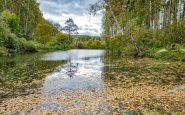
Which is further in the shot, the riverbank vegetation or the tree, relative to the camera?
the tree

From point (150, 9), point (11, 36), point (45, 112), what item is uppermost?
point (150, 9)

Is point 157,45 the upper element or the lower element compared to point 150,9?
lower

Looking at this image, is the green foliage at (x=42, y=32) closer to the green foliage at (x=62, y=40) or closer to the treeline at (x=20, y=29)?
the treeline at (x=20, y=29)

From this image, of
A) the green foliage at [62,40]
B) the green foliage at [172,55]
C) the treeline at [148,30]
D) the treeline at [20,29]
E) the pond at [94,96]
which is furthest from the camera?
the green foliage at [62,40]

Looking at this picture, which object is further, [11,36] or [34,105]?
[11,36]

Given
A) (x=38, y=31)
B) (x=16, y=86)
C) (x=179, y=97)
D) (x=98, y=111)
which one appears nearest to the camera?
(x=98, y=111)

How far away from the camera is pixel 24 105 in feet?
27.7

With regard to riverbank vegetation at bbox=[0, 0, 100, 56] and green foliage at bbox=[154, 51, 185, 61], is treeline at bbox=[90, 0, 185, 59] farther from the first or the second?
riverbank vegetation at bbox=[0, 0, 100, 56]

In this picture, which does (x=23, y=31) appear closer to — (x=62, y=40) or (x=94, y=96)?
(x=62, y=40)

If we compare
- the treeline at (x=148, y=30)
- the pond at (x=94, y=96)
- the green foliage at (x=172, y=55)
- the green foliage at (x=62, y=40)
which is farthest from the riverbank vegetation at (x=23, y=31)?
the pond at (x=94, y=96)

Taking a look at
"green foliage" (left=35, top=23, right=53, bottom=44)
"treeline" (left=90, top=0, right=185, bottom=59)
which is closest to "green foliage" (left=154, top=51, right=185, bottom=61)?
"treeline" (left=90, top=0, right=185, bottom=59)

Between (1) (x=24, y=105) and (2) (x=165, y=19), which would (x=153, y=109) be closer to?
(1) (x=24, y=105)

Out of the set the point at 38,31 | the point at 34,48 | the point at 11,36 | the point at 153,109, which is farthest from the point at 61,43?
the point at 153,109

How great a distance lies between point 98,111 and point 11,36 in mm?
33778
